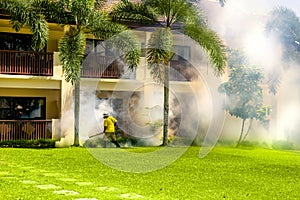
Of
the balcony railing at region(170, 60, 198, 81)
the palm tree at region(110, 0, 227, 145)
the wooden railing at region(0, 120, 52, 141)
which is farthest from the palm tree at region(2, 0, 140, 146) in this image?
the balcony railing at region(170, 60, 198, 81)

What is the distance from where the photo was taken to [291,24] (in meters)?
29.3

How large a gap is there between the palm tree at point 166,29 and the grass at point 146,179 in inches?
214

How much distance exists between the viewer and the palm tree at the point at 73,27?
2178 cm

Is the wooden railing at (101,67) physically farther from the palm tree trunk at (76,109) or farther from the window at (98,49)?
the palm tree trunk at (76,109)

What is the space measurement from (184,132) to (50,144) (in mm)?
7372

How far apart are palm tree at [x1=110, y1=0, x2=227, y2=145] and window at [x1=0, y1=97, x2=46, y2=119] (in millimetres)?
5801

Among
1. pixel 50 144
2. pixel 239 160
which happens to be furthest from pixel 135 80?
pixel 239 160

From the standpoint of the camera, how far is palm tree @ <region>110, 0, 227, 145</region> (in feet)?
74.1

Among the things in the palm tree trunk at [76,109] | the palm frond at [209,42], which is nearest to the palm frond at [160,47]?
the palm frond at [209,42]

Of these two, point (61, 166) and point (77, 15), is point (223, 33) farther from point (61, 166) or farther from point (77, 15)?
point (61, 166)

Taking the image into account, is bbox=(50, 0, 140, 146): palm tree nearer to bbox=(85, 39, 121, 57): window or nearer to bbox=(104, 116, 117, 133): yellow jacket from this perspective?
bbox=(104, 116, 117, 133): yellow jacket

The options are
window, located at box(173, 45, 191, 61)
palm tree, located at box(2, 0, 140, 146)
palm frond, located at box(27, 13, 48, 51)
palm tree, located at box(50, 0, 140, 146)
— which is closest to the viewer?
palm frond, located at box(27, 13, 48, 51)

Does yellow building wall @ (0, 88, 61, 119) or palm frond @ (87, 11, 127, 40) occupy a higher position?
palm frond @ (87, 11, 127, 40)

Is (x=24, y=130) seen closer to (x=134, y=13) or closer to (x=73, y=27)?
(x=73, y=27)
